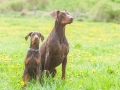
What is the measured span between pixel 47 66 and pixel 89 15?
1216 inches

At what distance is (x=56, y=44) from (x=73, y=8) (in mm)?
36478

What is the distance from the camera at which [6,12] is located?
42875 mm

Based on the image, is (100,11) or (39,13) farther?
(39,13)

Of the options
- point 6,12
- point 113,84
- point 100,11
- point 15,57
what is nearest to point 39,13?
point 6,12

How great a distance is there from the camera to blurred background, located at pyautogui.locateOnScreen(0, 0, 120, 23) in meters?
34.7

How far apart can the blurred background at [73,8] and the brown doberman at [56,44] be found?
28877 millimetres

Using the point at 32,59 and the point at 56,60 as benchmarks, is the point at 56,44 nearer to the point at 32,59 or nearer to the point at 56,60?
the point at 56,60

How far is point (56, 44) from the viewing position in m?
5.82

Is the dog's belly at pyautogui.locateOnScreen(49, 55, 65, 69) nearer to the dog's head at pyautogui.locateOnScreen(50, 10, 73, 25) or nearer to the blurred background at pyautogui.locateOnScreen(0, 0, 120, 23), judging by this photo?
the dog's head at pyautogui.locateOnScreen(50, 10, 73, 25)

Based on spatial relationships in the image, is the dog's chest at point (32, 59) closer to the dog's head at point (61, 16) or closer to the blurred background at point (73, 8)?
the dog's head at point (61, 16)

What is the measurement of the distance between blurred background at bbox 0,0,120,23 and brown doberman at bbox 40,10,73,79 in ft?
94.7

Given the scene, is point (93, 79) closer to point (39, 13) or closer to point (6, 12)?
point (39, 13)

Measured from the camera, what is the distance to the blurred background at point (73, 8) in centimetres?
3472

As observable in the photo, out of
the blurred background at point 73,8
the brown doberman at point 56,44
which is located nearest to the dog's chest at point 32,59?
the brown doberman at point 56,44
